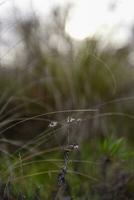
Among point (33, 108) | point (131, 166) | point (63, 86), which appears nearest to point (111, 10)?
point (63, 86)

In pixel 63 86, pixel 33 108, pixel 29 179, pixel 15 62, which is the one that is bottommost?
pixel 29 179

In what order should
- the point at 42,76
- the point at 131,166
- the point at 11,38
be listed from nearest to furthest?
the point at 131,166 → the point at 11,38 → the point at 42,76

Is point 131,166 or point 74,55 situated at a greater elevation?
point 74,55

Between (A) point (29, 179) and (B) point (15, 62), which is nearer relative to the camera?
(A) point (29, 179)

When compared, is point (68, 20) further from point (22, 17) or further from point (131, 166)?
point (131, 166)

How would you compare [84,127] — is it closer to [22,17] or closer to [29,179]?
[29,179]

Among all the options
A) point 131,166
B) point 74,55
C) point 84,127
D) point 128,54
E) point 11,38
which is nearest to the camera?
point 131,166
